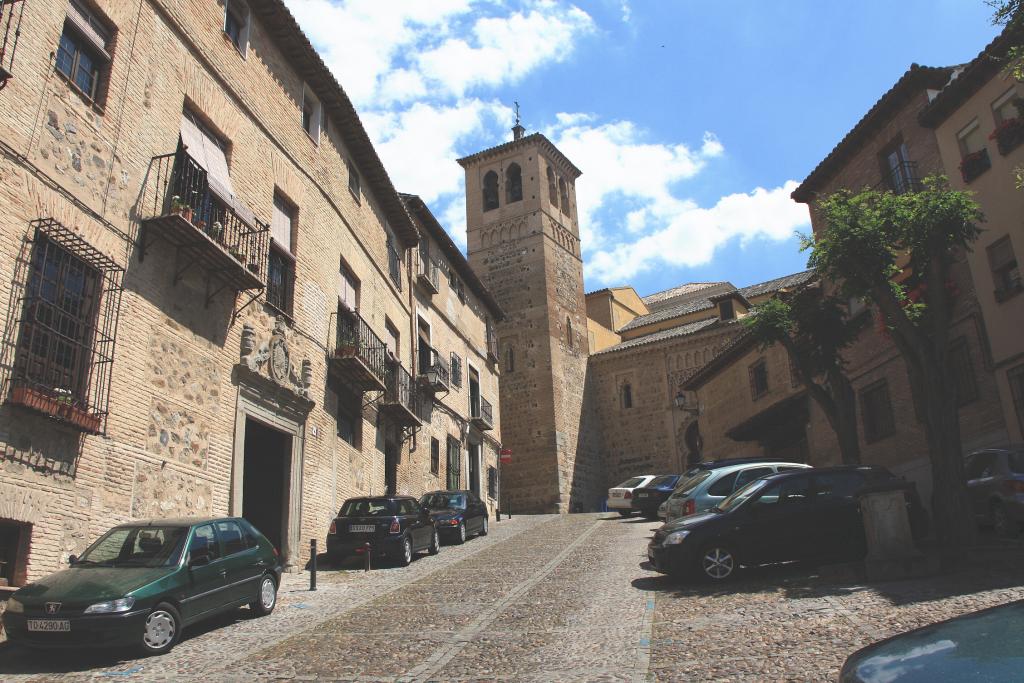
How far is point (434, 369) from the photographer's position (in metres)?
22.4

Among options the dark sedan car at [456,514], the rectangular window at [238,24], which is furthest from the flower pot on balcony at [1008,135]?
the rectangular window at [238,24]

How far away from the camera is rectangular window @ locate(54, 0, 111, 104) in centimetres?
952

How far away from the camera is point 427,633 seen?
25.6ft

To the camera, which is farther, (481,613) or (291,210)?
(291,210)

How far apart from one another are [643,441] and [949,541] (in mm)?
30503

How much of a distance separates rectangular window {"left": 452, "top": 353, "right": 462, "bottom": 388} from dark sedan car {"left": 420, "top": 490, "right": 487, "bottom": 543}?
7341 millimetres

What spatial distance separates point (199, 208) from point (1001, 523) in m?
12.5

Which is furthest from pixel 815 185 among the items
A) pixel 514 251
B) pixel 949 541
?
pixel 514 251

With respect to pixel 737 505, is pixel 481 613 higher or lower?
lower

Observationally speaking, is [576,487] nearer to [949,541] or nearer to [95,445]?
[949,541]

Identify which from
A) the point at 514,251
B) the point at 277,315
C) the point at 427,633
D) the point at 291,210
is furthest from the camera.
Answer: the point at 514,251

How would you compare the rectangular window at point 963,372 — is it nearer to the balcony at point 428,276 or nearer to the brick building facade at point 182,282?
the brick building facade at point 182,282

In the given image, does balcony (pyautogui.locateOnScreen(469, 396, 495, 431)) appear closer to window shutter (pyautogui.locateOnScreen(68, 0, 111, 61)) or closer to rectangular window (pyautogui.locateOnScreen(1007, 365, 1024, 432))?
rectangular window (pyautogui.locateOnScreen(1007, 365, 1024, 432))

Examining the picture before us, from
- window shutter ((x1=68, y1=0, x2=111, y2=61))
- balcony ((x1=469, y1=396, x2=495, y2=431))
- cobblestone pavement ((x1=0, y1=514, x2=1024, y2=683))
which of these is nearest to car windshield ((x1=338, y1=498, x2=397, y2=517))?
cobblestone pavement ((x1=0, y1=514, x2=1024, y2=683))
